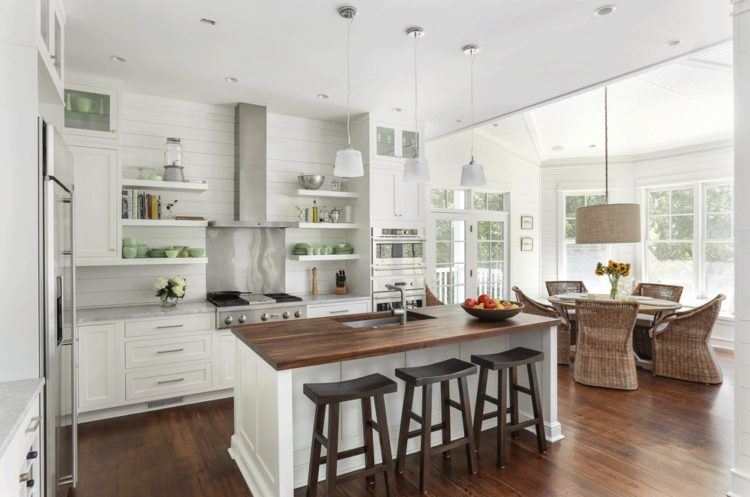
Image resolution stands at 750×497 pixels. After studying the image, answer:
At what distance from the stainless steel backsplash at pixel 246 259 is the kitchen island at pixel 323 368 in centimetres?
187

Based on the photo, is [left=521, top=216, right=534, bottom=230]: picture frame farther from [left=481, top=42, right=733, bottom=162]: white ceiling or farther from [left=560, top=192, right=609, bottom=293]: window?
[left=481, top=42, right=733, bottom=162]: white ceiling

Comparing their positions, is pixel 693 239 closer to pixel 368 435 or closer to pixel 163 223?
pixel 368 435

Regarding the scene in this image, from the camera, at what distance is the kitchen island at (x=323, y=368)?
2.30 meters

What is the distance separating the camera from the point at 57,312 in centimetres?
205

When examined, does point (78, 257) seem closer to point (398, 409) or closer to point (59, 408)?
point (59, 408)

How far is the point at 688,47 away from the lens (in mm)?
3361

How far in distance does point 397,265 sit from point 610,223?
2.39 metres

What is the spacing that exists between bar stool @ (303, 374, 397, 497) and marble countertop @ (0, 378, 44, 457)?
1174 mm

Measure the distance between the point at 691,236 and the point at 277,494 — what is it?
6.61 meters

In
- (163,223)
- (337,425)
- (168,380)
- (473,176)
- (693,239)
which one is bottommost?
(168,380)

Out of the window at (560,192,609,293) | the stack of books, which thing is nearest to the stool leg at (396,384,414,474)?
the stack of books

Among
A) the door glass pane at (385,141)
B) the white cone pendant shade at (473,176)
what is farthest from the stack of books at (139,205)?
the white cone pendant shade at (473,176)

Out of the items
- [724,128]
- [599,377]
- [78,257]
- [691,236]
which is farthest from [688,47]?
[78,257]

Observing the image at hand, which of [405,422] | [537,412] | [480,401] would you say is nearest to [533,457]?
[537,412]
